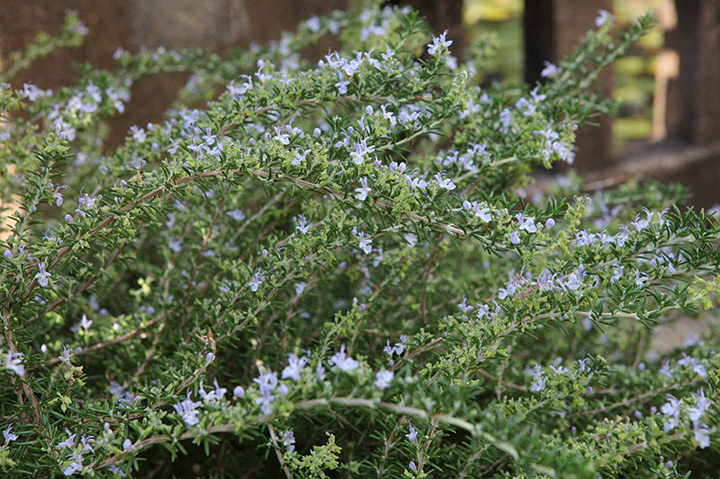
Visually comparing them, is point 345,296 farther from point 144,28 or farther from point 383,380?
point 144,28

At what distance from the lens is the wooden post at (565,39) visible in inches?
120

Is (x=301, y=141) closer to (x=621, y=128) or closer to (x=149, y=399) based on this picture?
(x=149, y=399)

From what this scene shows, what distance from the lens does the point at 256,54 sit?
2.19 meters

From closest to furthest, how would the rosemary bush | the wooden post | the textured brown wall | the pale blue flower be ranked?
1. the pale blue flower
2. the rosemary bush
3. the textured brown wall
4. the wooden post

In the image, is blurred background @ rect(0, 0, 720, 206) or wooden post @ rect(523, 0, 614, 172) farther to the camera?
wooden post @ rect(523, 0, 614, 172)

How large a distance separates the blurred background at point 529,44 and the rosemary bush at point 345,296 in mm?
767

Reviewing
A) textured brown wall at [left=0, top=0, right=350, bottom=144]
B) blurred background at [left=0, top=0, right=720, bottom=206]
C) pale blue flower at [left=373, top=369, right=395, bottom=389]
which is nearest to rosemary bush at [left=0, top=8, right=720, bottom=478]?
pale blue flower at [left=373, top=369, right=395, bottom=389]

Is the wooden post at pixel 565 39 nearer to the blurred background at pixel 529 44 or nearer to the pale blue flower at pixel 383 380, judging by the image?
the blurred background at pixel 529 44

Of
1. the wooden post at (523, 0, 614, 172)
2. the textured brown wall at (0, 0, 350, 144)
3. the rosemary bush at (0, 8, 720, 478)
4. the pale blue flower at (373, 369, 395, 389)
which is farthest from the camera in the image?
the wooden post at (523, 0, 614, 172)

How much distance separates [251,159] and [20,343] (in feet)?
1.72

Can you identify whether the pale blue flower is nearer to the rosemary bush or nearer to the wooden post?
the rosemary bush

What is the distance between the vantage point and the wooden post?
3.05 meters

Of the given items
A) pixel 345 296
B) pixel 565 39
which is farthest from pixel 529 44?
pixel 345 296

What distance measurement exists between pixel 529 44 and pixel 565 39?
0.22 meters
